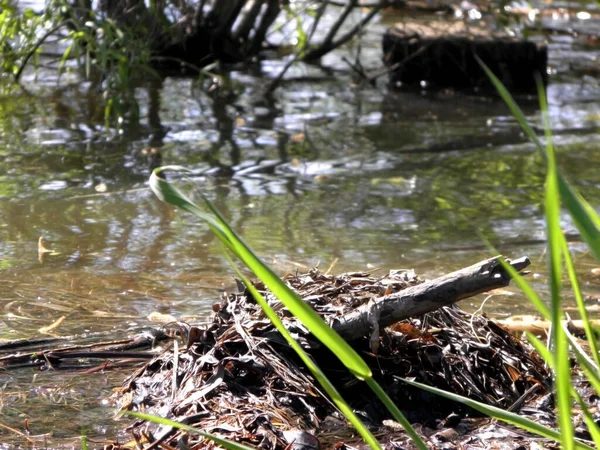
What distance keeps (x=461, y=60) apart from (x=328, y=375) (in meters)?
5.98

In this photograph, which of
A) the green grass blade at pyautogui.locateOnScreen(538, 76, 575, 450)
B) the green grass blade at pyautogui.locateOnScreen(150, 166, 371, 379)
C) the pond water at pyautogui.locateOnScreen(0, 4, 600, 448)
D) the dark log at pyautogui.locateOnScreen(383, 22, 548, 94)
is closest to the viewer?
the green grass blade at pyautogui.locateOnScreen(538, 76, 575, 450)

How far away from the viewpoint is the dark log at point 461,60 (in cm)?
805

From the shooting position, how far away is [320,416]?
8.17 ft

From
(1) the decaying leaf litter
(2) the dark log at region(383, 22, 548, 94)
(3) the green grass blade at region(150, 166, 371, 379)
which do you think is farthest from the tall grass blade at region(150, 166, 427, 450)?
(2) the dark log at region(383, 22, 548, 94)

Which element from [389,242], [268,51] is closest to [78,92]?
[268,51]

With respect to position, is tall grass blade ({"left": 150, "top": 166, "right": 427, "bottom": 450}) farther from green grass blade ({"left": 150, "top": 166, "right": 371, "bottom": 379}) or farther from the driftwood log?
the driftwood log

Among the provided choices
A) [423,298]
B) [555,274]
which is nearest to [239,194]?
[423,298]

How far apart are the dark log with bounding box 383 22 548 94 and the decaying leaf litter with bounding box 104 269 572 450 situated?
216 inches

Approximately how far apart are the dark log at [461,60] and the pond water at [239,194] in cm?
35

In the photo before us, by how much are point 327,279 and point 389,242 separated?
1.52 meters

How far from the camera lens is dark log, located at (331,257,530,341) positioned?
2342 mm

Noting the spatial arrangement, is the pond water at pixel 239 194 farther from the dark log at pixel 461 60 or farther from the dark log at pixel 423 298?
the dark log at pixel 423 298

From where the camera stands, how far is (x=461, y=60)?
Result: 8109 mm

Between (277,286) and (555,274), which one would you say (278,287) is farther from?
(555,274)
